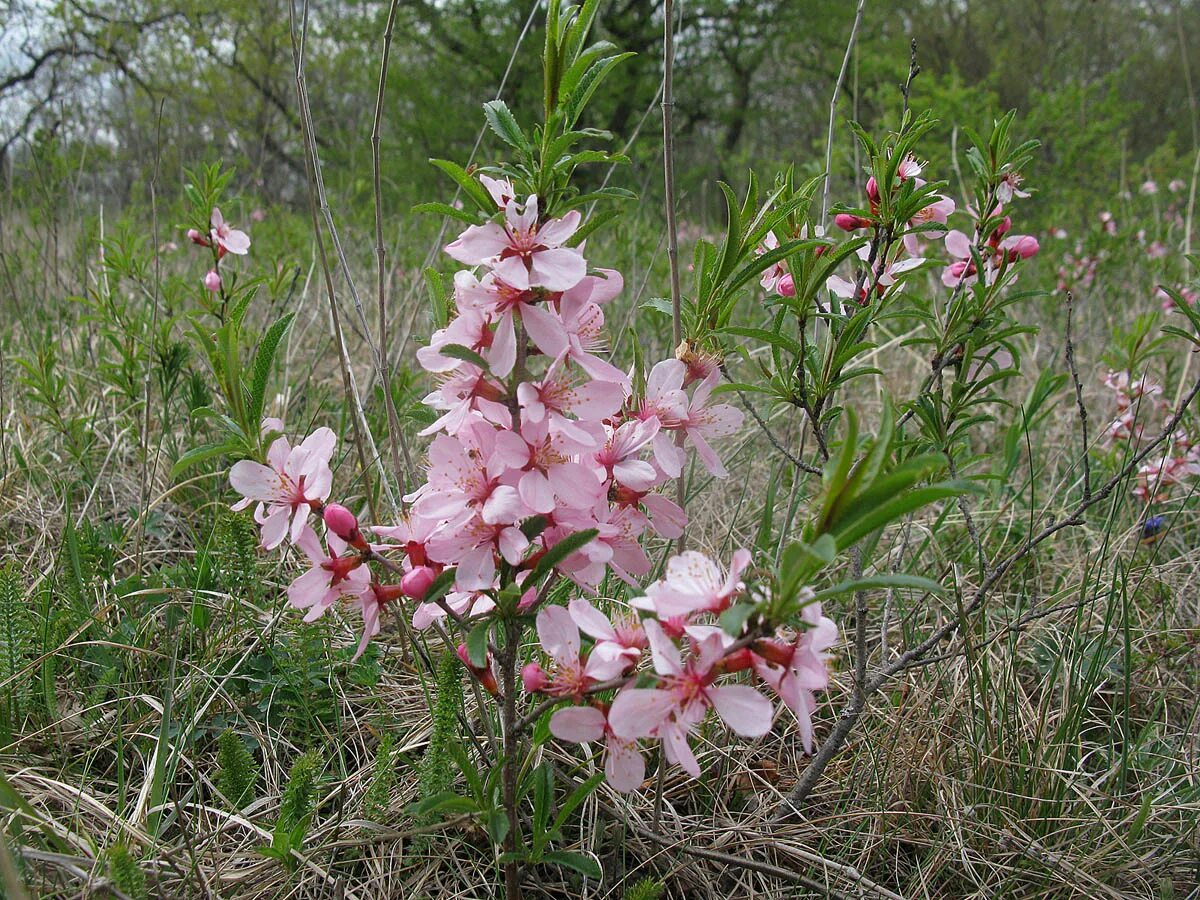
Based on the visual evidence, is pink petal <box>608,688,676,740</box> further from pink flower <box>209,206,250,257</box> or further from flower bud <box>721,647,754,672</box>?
pink flower <box>209,206,250,257</box>

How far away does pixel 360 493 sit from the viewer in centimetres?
253

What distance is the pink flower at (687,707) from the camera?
865 mm

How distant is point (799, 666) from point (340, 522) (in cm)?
59

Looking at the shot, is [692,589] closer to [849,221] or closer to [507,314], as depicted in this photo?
[507,314]

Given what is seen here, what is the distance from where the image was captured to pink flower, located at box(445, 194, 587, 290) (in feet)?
3.05

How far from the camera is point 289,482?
1.07m

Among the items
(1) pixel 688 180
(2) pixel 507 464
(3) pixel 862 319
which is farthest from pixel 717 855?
(1) pixel 688 180

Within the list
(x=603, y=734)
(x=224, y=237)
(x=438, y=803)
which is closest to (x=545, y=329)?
(x=603, y=734)

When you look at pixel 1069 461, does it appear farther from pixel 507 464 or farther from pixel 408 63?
pixel 408 63

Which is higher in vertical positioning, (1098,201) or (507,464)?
(1098,201)

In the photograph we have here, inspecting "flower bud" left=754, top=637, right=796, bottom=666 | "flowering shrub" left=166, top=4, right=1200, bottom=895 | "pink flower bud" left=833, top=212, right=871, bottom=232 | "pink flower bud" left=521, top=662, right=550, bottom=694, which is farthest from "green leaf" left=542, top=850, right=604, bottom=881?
"pink flower bud" left=833, top=212, right=871, bottom=232

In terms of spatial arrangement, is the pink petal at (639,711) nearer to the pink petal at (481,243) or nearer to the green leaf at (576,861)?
the green leaf at (576,861)

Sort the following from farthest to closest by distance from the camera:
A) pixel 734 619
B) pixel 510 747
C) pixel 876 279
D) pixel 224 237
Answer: pixel 224 237 < pixel 876 279 < pixel 510 747 < pixel 734 619

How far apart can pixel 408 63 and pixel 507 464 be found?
52.8 feet
